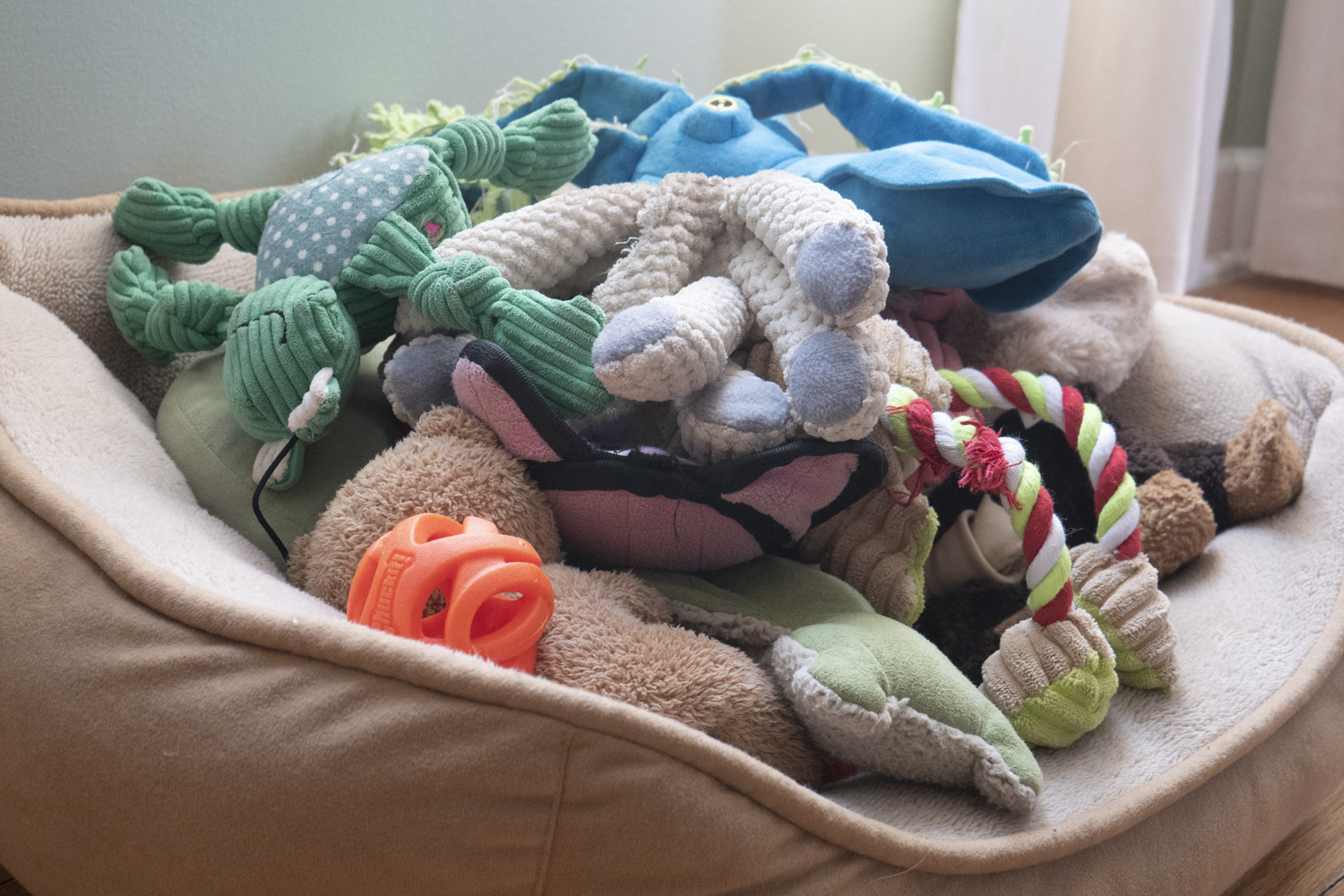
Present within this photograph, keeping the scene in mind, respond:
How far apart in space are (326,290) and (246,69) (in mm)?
472

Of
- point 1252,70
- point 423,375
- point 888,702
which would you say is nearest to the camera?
point 888,702

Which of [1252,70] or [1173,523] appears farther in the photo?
[1252,70]

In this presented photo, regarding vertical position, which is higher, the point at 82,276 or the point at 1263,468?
the point at 82,276

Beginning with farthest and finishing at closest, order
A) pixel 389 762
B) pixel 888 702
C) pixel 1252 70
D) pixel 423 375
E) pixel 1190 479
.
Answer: pixel 1252 70
pixel 1190 479
pixel 423 375
pixel 888 702
pixel 389 762

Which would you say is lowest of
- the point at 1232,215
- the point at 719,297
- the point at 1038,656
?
the point at 1038,656

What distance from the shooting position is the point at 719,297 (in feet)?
2.14

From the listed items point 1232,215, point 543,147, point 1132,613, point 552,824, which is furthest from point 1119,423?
point 1232,215

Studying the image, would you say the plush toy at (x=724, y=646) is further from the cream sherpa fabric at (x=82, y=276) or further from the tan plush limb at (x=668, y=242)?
the cream sherpa fabric at (x=82, y=276)

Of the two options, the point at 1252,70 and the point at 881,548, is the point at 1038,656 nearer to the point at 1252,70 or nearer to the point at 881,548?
the point at 881,548

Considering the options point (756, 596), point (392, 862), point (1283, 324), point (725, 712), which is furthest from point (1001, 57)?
point (392, 862)

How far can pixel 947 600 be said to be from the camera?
0.78m

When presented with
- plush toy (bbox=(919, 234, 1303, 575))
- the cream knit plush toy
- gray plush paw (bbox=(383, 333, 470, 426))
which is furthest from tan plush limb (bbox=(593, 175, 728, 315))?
plush toy (bbox=(919, 234, 1303, 575))

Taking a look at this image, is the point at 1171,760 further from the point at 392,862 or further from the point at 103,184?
the point at 103,184

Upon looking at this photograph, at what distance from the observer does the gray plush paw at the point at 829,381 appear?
1.90 feet
